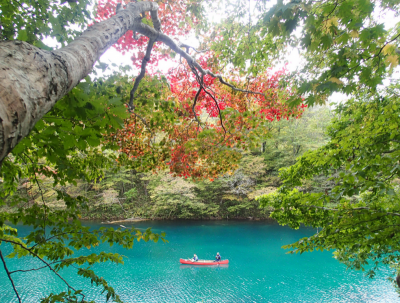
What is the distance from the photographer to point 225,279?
10.2m

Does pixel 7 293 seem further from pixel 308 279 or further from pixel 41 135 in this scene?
pixel 308 279

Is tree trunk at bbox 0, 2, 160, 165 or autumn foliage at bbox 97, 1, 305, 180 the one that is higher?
autumn foliage at bbox 97, 1, 305, 180

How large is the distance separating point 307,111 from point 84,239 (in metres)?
23.8

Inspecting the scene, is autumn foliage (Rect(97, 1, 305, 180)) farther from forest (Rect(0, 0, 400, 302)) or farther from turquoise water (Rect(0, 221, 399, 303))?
turquoise water (Rect(0, 221, 399, 303))

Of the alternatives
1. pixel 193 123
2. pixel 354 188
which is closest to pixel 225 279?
pixel 193 123

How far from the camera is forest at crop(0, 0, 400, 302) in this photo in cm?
104

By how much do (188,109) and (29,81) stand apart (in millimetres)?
4044

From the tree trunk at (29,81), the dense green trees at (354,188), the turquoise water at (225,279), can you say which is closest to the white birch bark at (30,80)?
the tree trunk at (29,81)

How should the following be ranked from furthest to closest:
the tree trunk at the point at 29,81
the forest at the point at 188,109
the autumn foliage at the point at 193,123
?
the autumn foliage at the point at 193,123
the forest at the point at 188,109
the tree trunk at the point at 29,81

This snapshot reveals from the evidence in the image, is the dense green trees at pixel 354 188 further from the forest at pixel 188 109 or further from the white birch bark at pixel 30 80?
the white birch bark at pixel 30 80

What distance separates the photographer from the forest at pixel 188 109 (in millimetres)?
1044

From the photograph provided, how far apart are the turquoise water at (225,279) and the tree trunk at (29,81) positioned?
9906mm

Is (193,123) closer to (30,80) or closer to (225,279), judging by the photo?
(30,80)

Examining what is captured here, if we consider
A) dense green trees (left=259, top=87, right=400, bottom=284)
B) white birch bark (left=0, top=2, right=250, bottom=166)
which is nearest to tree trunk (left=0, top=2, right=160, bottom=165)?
white birch bark (left=0, top=2, right=250, bottom=166)
